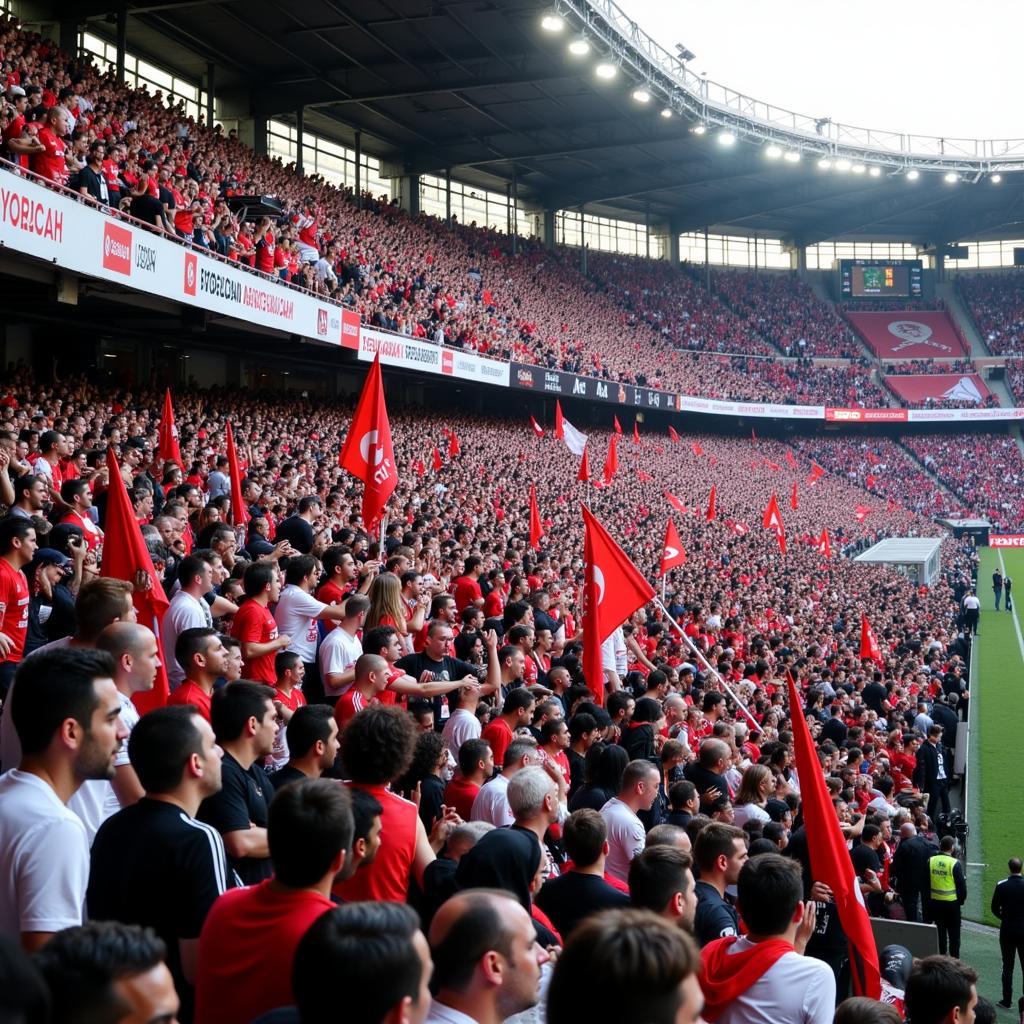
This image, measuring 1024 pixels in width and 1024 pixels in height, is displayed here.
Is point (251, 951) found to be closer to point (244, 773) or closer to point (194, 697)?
point (244, 773)

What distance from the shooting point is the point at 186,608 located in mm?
6301

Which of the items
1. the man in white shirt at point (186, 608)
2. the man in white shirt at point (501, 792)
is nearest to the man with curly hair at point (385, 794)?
the man in white shirt at point (501, 792)

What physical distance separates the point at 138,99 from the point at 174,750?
2200 centimetres

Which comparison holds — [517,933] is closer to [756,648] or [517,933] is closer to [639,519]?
[756,648]

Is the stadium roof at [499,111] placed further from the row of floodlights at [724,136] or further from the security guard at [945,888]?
the security guard at [945,888]

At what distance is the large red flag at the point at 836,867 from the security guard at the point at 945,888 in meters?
4.38

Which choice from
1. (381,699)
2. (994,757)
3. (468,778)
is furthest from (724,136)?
(468,778)

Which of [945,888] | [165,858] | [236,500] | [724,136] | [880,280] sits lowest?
[945,888]

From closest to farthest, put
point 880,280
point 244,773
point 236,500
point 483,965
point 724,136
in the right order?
point 483,965 < point 244,773 < point 236,500 < point 724,136 < point 880,280

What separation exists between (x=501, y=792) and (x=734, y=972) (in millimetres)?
1791

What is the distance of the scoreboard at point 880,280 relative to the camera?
203 feet

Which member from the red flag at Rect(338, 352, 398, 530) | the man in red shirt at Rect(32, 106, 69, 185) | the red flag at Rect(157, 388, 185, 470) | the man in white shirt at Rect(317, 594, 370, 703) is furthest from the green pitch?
the man in red shirt at Rect(32, 106, 69, 185)

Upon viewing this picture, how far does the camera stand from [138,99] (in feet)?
73.5

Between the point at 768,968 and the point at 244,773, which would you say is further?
the point at 244,773
